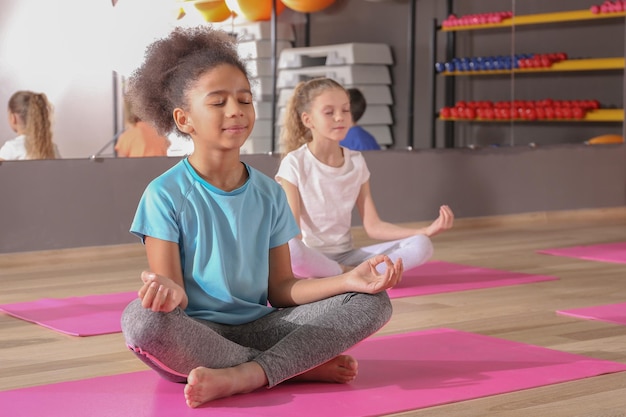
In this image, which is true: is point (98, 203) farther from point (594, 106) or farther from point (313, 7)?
point (594, 106)

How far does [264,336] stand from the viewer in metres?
2.32

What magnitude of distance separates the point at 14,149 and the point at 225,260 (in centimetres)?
258

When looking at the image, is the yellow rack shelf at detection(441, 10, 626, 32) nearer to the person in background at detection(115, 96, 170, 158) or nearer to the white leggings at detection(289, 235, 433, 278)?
the person in background at detection(115, 96, 170, 158)

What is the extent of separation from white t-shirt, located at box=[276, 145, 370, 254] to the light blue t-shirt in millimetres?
1417

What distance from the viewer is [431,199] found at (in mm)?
5832

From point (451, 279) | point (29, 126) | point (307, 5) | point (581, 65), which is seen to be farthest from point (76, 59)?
point (581, 65)

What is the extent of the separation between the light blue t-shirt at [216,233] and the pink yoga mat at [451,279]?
4.58ft

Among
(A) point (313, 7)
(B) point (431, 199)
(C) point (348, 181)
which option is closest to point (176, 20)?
(A) point (313, 7)

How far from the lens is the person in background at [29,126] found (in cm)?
452

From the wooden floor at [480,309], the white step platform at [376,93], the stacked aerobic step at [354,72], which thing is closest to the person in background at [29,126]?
the wooden floor at [480,309]

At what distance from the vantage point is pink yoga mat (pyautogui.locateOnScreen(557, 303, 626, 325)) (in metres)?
3.16

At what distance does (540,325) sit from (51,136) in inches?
97.8

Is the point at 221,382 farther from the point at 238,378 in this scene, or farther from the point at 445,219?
the point at 445,219

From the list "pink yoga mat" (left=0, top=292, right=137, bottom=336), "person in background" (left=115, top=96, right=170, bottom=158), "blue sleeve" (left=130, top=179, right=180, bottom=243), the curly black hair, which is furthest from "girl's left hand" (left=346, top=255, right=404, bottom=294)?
"person in background" (left=115, top=96, right=170, bottom=158)
